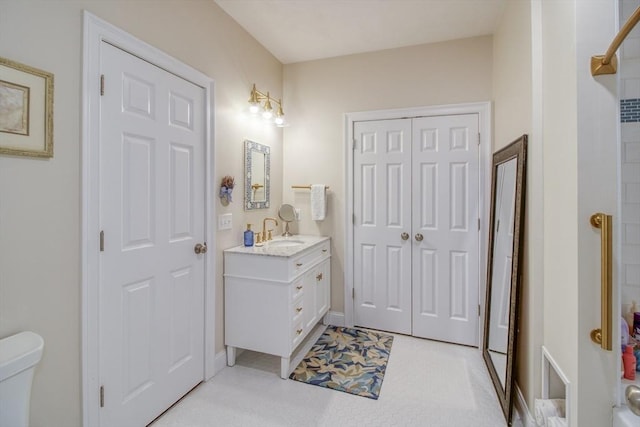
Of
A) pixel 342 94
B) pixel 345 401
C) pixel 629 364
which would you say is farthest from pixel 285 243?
pixel 629 364

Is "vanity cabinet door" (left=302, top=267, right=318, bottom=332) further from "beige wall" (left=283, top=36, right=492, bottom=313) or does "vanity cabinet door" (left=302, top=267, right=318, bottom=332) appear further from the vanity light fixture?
the vanity light fixture

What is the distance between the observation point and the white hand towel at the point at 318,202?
303 cm

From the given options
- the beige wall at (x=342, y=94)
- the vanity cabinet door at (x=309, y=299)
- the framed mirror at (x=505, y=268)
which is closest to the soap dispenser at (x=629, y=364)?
the framed mirror at (x=505, y=268)

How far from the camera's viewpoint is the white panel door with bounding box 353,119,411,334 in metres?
2.89

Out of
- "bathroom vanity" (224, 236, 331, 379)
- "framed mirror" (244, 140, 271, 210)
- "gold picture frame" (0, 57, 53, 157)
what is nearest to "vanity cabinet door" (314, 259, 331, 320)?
"bathroom vanity" (224, 236, 331, 379)

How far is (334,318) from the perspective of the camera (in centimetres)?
313

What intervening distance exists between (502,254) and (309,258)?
147 cm

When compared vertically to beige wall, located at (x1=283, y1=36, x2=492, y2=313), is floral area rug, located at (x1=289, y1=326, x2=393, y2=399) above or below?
below

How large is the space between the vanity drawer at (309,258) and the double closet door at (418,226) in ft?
1.04

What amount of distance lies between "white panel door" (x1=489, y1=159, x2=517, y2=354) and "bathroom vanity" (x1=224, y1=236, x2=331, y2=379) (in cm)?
144

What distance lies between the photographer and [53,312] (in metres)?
1.30

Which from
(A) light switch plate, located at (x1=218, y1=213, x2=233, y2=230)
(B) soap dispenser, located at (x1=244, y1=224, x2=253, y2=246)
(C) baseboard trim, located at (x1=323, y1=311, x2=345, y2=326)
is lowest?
(C) baseboard trim, located at (x1=323, y1=311, x2=345, y2=326)

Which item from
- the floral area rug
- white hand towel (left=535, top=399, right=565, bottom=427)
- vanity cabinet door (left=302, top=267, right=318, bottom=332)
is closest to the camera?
white hand towel (left=535, top=399, right=565, bottom=427)

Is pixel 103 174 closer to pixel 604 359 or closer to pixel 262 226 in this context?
pixel 262 226
